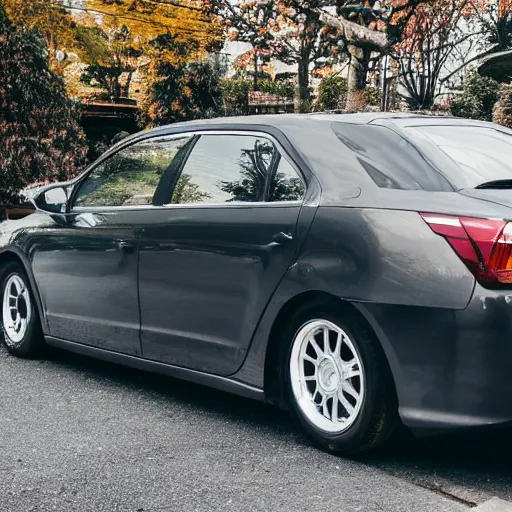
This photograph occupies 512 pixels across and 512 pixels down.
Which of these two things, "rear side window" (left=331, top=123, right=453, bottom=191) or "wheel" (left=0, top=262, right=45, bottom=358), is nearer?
"rear side window" (left=331, top=123, right=453, bottom=191)

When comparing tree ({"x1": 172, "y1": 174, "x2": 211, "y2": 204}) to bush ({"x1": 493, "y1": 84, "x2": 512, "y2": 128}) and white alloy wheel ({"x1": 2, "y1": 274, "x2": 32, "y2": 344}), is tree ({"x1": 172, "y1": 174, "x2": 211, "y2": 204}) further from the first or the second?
bush ({"x1": 493, "y1": 84, "x2": 512, "y2": 128})

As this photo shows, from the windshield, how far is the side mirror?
2497 millimetres

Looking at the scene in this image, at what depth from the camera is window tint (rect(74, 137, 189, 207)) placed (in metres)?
5.55

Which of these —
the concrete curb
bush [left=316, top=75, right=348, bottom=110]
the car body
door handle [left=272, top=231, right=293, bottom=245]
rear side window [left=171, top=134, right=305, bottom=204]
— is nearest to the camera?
the concrete curb

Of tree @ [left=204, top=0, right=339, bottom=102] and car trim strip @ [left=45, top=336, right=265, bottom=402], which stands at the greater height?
tree @ [left=204, top=0, right=339, bottom=102]

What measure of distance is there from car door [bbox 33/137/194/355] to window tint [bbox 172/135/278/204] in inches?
8.3

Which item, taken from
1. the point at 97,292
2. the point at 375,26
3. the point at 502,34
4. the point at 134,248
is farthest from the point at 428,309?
the point at 502,34

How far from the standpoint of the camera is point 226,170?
16.7 ft

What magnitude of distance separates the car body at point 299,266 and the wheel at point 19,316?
370 mm

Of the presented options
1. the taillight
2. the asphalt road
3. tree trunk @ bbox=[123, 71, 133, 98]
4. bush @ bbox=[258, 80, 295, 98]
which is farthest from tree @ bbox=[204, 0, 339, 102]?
the taillight

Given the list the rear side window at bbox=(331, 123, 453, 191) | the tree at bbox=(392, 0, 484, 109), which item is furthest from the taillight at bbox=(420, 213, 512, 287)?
the tree at bbox=(392, 0, 484, 109)

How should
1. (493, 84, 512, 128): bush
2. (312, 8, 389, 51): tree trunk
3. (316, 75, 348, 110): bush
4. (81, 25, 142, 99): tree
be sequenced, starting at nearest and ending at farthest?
(81, 25, 142, 99): tree → (493, 84, 512, 128): bush → (312, 8, 389, 51): tree trunk → (316, 75, 348, 110): bush

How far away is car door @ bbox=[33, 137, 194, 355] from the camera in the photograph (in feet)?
18.1

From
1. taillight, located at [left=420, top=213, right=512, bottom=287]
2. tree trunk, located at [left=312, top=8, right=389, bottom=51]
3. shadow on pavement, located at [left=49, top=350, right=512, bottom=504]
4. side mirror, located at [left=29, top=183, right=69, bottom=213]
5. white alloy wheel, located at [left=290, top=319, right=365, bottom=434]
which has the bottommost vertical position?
shadow on pavement, located at [left=49, top=350, right=512, bottom=504]
